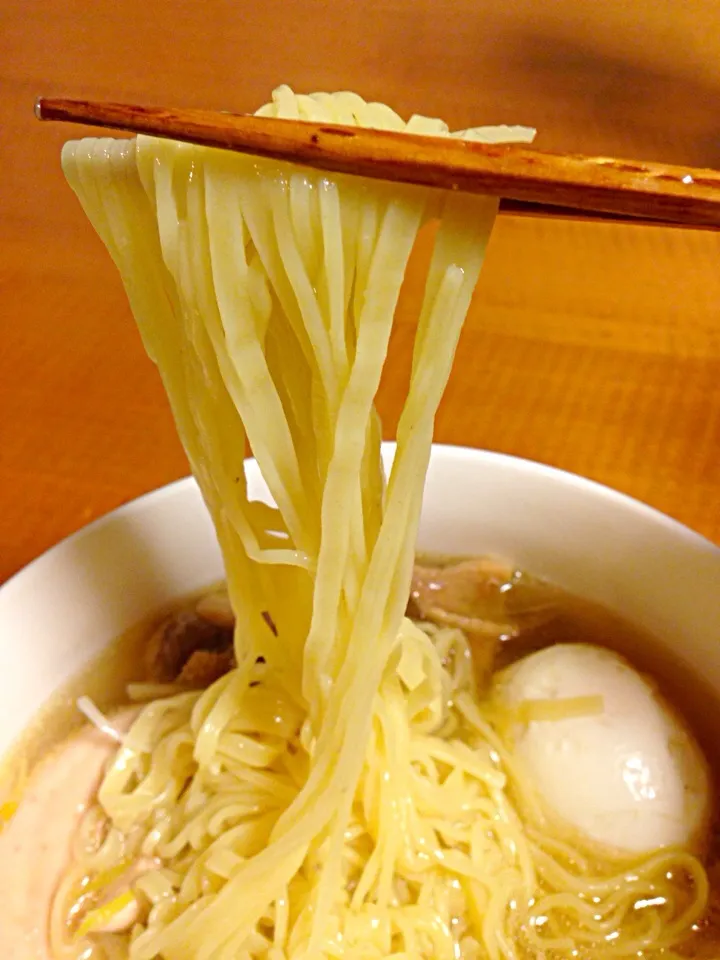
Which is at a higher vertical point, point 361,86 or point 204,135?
point 361,86

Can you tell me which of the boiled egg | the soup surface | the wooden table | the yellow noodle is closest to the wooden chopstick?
the yellow noodle

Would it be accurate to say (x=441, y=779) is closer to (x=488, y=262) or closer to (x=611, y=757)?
(x=611, y=757)

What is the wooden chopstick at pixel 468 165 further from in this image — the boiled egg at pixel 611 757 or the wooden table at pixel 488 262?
the wooden table at pixel 488 262

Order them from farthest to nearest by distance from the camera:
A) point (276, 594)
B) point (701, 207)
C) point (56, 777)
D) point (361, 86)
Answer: point (361, 86), point (56, 777), point (276, 594), point (701, 207)

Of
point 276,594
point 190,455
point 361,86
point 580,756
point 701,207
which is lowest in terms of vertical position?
point 580,756

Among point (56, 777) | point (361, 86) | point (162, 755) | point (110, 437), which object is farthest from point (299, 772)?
point (361, 86)

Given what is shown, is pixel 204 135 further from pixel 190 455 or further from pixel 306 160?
pixel 190 455

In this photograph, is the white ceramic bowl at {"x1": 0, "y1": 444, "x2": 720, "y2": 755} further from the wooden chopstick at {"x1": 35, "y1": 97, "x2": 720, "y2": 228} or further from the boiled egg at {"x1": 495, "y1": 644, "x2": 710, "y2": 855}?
the wooden chopstick at {"x1": 35, "y1": 97, "x2": 720, "y2": 228}
